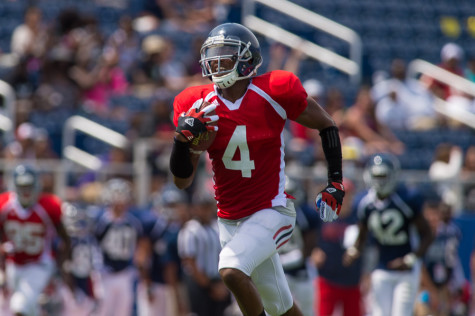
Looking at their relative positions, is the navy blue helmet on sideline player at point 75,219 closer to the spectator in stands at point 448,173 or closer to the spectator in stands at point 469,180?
the spectator in stands at point 448,173

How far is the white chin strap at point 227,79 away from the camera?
219 inches

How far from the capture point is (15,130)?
39.5ft

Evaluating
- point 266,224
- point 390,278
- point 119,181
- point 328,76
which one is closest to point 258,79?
point 266,224

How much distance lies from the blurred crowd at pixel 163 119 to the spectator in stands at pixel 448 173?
0.06 feet

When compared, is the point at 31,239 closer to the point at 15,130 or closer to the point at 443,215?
the point at 15,130

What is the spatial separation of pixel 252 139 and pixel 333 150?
1.77 feet

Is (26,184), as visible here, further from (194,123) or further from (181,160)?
(194,123)

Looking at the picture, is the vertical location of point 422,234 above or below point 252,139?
below

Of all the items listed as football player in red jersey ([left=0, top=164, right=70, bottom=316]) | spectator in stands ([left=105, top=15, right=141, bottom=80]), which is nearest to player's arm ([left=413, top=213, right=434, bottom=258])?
football player in red jersey ([left=0, top=164, right=70, bottom=316])

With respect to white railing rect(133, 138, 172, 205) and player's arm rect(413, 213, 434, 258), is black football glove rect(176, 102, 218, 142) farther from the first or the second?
white railing rect(133, 138, 172, 205)

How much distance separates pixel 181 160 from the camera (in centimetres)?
544

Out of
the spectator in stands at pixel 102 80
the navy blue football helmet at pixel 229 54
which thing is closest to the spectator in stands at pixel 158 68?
the spectator in stands at pixel 102 80

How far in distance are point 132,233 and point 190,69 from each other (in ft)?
11.6

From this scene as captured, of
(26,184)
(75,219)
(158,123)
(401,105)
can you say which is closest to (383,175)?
(26,184)
